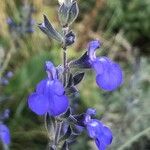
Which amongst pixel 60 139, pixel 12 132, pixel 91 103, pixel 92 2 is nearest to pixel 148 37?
pixel 92 2

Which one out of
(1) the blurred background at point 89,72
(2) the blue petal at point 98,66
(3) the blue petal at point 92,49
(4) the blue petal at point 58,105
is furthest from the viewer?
(1) the blurred background at point 89,72

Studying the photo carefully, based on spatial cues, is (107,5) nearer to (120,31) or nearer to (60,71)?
(120,31)

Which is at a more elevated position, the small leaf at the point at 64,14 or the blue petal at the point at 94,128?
the small leaf at the point at 64,14

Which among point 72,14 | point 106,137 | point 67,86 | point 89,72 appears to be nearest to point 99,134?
point 106,137

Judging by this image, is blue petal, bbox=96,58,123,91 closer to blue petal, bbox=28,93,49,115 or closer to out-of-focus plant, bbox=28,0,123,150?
out-of-focus plant, bbox=28,0,123,150

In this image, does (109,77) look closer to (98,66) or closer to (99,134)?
(98,66)

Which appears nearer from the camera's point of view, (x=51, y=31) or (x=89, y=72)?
(x=51, y=31)

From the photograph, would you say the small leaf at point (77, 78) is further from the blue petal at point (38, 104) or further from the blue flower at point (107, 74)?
the blue petal at point (38, 104)

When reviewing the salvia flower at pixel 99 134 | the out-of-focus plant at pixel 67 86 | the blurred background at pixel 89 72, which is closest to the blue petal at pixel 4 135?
the blurred background at pixel 89 72
